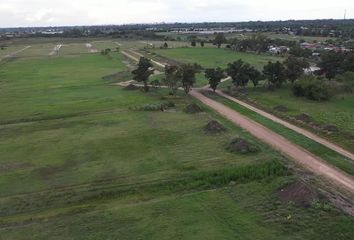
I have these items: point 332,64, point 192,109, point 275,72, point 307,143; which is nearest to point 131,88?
point 192,109

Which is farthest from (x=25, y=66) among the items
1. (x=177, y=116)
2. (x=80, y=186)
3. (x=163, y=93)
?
(x=80, y=186)

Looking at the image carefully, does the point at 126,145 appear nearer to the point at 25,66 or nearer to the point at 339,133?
the point at 339,133

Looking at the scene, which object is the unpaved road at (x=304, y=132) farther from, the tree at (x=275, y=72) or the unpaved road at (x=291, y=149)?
the tree at (x=275, y=72)

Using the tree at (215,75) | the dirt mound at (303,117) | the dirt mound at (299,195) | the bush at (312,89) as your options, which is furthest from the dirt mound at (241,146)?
the tree at (215,75)

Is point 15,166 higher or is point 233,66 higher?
point 233,66

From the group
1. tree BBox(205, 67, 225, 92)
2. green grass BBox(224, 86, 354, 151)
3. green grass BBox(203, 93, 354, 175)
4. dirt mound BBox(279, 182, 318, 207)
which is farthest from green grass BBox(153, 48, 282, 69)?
dirt mound BBox(279, 182, 318, 207)

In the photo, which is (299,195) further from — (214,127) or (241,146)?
(214,127)

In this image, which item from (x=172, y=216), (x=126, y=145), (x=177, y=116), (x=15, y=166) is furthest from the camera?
(x=177, y=116)

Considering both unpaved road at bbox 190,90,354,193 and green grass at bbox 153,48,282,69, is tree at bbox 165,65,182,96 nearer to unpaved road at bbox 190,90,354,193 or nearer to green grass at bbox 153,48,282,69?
unpaved road at bbox 190,90,354,193
